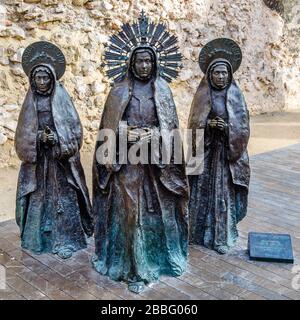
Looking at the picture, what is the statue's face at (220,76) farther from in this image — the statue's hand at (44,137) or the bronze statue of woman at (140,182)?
the statue's hand at (44,137)

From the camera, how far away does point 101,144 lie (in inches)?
173

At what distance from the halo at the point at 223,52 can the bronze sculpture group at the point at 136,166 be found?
0.01 m

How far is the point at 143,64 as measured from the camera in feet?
13.7

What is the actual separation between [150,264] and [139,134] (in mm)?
1359

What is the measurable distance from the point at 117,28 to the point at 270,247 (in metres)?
7.53

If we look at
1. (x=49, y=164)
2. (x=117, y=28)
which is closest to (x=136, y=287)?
(x=49, y=164)

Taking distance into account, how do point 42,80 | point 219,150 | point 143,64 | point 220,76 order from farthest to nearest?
point 219,150, point 220,76, point 42,80, point 143,64

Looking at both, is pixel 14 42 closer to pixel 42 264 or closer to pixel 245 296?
pixel 42 264

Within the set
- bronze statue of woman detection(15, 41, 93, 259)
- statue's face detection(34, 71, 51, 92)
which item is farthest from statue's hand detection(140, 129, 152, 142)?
statue's face detection(34, 71, 51, 92)

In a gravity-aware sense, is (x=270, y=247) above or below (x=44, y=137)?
below

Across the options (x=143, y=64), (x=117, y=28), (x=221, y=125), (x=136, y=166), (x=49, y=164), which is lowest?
(x=49, y=164)

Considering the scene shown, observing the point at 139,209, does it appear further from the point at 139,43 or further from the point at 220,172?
the point at 139,43
